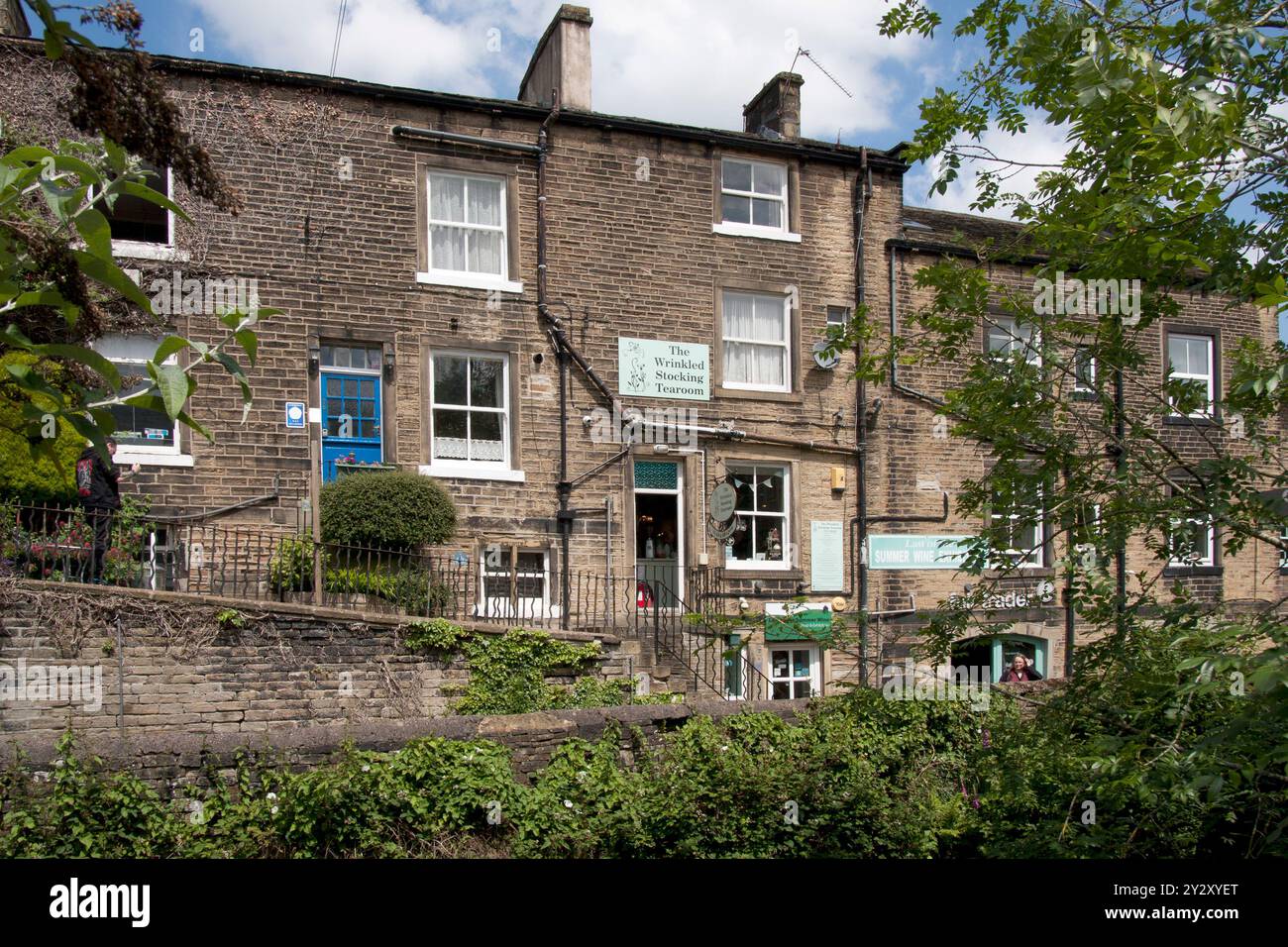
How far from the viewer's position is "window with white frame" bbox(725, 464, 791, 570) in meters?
17.1

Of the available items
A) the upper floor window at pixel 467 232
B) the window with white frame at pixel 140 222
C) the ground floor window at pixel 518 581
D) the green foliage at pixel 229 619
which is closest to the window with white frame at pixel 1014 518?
the green foliage at pixel 229 619

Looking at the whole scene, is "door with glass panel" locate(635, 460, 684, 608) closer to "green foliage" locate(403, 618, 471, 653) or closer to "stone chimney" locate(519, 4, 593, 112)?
"green foliage" locate(403, 618, 471, 653)

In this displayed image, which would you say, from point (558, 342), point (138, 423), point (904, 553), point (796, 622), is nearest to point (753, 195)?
point (558, 342)

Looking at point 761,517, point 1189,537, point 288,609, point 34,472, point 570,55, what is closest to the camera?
point 1189,537

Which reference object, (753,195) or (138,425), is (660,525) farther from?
(138,425)

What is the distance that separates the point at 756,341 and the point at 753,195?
2.42 meters

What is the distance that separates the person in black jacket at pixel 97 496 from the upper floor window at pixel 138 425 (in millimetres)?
1381

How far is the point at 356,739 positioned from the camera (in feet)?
30.1

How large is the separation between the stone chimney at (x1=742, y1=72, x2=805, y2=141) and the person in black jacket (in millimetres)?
11637
